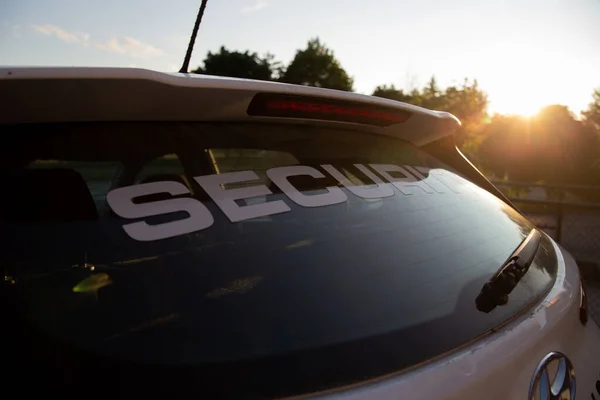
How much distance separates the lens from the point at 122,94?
1.12 meters

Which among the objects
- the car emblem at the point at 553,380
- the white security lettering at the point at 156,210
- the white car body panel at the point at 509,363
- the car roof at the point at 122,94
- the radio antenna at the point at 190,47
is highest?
the radio antenna at the point at 190,47

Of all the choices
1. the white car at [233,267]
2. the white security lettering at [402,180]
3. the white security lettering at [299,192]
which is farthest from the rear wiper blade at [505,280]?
the white security lettering at [299,192]

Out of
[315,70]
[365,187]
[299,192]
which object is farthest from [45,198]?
[315,70]

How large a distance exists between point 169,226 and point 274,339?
0.34m

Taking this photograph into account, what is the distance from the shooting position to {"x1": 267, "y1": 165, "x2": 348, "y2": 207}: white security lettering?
132cm

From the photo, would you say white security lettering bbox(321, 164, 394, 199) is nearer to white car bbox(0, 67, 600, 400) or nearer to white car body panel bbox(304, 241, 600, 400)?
white car bbox(0, 67, 600, 400)

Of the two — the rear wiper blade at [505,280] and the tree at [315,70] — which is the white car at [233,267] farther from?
the tree at [315,70]

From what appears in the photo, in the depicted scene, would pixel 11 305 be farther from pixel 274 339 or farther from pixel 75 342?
pixel 274 339

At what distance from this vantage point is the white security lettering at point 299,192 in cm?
132

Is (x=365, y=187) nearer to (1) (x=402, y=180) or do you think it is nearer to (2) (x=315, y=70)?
(1) (x=402, y=180)

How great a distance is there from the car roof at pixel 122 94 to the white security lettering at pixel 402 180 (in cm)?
32

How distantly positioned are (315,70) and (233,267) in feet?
143

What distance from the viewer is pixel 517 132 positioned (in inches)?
684

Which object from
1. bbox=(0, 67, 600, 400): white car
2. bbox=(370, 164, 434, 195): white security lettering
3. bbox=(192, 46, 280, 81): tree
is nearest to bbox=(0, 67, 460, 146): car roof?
bbox=(0, 67, 600, 400): white car
